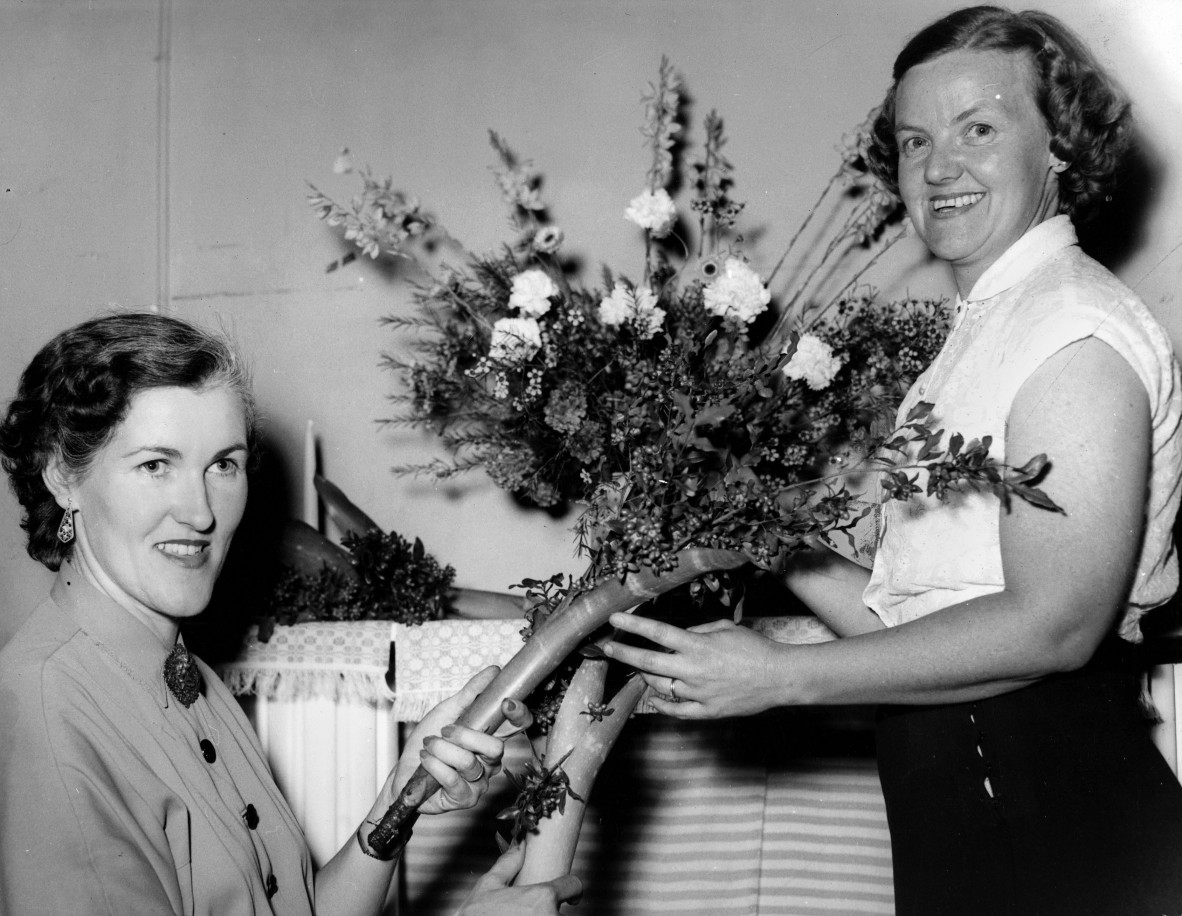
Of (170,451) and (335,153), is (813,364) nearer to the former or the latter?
(170,451)

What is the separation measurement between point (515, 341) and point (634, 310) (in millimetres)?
273

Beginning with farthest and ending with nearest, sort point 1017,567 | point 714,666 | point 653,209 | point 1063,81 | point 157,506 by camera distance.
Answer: point 653,209 < point 157,506 < point 1063,81 < point 714,666 < point 1017,567

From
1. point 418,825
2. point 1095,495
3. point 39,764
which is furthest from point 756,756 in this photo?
point 39,764

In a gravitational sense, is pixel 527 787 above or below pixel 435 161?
below

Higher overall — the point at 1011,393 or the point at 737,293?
the point at 737,293

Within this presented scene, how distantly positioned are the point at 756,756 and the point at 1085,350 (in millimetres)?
1417

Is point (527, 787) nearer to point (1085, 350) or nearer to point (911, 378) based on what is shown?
point (1085, 350)

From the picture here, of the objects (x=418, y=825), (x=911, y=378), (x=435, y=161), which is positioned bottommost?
(x=418, y=825)

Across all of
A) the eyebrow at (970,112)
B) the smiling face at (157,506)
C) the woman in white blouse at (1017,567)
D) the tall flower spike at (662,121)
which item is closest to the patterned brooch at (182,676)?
the smiling face at (157,506)

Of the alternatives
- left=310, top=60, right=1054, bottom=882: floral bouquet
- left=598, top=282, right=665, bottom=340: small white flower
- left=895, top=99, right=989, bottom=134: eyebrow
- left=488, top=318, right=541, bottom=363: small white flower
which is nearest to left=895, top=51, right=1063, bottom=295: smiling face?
left=895, top=99, right=989, bottom=134: eyebrow

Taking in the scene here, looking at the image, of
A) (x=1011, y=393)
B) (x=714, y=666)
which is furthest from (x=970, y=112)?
(x=714, y=666)

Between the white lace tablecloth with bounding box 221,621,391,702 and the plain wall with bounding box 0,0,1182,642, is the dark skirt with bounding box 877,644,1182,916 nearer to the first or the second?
the white lace tablecloth with bounding box 221,621,391,702

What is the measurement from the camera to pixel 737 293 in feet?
7.78

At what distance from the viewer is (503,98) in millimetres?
3291
